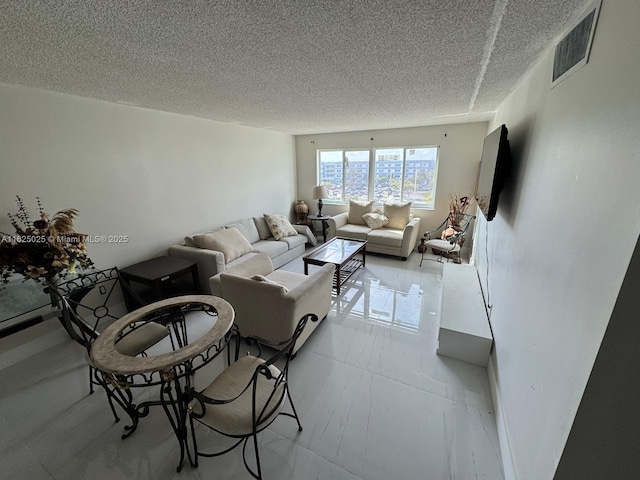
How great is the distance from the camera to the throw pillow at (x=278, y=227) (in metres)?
4.37

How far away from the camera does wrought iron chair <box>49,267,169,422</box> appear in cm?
157

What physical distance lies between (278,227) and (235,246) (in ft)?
3.52

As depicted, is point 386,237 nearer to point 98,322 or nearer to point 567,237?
point 567,237

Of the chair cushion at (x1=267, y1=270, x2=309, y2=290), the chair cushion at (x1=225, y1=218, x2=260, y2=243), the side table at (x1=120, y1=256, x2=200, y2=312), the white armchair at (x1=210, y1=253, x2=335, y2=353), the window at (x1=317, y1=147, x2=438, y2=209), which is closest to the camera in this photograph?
the white armchair at (x1=210, y1=253, x2=335, y2=353)

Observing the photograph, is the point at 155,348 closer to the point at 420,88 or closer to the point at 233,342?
the point at 233,342

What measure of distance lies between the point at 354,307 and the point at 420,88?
2.36m

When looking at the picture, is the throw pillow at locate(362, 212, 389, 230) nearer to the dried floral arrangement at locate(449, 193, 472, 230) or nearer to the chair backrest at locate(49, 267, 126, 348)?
the dried floral arrangement at locate(449, 193, 472, 230)

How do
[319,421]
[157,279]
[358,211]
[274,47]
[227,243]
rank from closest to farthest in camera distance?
[274,47]
[319,421]
[157,279]
[227,243]
[358,211]

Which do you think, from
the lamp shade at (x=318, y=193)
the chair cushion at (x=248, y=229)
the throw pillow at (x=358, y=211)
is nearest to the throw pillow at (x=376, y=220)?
the throw pillow at (x=358, y=211)

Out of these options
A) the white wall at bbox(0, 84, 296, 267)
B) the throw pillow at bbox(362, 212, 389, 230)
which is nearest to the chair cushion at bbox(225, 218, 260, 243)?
the white wall at bbox(0, 84, 296, 267)

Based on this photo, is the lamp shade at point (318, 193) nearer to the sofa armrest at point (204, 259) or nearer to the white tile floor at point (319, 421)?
the sofa armrest at point (204, 259)

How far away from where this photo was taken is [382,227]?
189 inches

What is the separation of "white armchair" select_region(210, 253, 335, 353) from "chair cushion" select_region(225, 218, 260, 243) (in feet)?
5.57

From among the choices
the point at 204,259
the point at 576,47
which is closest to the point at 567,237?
the point at 576,47
